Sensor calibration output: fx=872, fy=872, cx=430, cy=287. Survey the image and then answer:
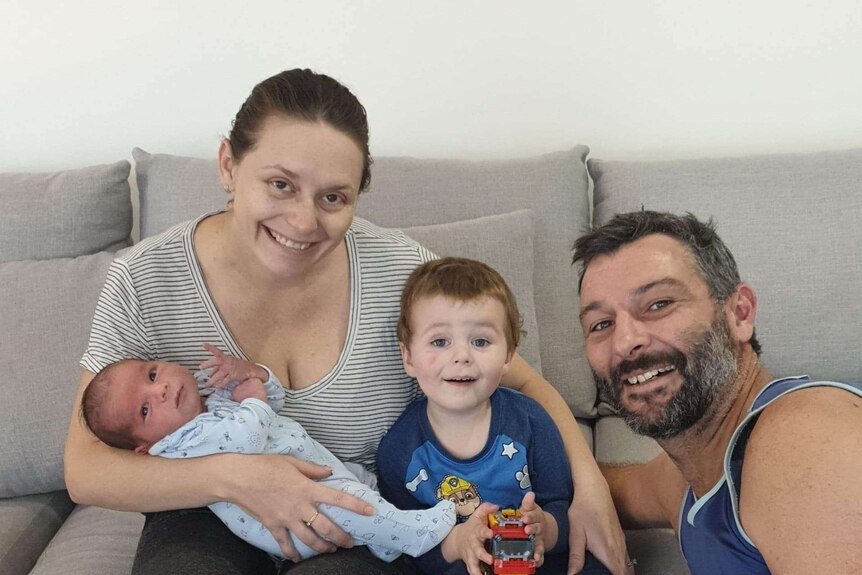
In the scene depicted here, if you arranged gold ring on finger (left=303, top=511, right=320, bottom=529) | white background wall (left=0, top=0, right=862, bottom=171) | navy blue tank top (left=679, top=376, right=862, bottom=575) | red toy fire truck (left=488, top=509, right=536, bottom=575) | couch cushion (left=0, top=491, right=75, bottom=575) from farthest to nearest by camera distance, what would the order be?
white background wall (left=0, top=0, right=862, bottom=171) → couch cushion (left=0, top=491, right=75, bottom=575) → gold ring on finger (left=303, top=511, right=320, bottom=529) → red toy fire truck (left=488, top=509, right=536, bottom=575) → navy blue tank top (left=679, top=376, right=862, bottom=575)

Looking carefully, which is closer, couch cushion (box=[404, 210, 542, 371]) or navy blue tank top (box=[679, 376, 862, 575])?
navy blue tank top (box=[679, 376, 862, 575])

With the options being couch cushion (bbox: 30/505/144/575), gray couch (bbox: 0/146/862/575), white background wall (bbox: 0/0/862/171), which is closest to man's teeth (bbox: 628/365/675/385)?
gray couch (bbox: 0/146/862/575)

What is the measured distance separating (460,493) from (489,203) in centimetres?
80

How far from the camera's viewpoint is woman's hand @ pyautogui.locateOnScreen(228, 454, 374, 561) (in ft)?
4.88

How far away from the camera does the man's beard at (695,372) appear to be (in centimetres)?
139

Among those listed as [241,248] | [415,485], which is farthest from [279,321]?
[415,485]

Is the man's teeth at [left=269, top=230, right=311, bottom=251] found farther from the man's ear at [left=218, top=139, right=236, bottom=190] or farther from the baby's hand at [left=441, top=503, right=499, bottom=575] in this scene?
the baby's hand at [left=441, top=503, right=499, bottom=575]

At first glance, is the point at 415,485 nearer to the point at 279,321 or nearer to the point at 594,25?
the point at 279,321

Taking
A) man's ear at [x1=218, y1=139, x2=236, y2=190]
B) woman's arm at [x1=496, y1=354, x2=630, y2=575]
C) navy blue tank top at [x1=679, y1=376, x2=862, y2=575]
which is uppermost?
man's ear at [x1=218, y1=139, x2=236, y2=190]

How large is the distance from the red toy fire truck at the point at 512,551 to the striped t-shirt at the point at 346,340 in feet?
1.39

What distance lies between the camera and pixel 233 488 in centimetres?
149

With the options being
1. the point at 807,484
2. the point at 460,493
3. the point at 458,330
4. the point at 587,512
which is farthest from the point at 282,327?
the point at 807,484

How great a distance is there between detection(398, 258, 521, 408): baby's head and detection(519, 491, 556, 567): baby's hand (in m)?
0.23

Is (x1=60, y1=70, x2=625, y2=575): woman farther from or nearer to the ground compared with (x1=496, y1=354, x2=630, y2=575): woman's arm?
farther from the ground
